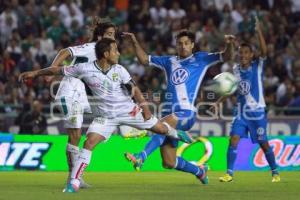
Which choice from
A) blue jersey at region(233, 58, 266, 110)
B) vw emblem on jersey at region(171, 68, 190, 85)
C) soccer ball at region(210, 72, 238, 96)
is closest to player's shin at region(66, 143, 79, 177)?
vw emblem on jersey at region(171, 68, 190, 85)

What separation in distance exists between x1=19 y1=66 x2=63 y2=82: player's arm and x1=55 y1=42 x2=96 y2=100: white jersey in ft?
3.26

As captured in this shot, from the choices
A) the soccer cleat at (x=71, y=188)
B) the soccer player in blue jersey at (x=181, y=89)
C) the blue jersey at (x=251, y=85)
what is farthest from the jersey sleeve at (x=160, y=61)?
the soccer cleat at (x=71, y=188)

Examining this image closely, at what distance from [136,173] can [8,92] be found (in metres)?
5.94

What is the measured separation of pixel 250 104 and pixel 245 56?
0.91 m

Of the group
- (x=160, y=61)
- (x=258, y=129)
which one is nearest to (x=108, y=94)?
(x=160, y=61)

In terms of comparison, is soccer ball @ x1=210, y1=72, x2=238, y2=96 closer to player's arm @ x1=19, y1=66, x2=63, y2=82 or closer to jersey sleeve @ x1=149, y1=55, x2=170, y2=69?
jersey sleeve @ x1=149, y1=55, x2=170, y2=69

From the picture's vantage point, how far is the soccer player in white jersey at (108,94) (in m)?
13.8

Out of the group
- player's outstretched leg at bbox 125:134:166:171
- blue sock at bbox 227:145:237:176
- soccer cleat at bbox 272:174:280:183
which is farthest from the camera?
blue sock at bbox 227:145:237:176

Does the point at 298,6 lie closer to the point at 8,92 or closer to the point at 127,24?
the point at 127,24

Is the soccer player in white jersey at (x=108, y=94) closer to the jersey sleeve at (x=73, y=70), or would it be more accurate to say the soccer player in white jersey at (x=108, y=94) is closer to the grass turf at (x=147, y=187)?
the jersey sleeve at (x=73, y=70)

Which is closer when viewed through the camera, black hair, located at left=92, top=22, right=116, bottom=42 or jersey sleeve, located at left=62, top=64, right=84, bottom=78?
jersey sleeve, located at left=62, top=64, right=84, bottom=78

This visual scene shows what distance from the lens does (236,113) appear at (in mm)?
17578

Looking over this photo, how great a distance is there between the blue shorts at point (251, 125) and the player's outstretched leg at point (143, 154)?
260cm

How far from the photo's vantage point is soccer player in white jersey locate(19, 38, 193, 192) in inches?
542
